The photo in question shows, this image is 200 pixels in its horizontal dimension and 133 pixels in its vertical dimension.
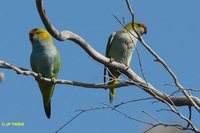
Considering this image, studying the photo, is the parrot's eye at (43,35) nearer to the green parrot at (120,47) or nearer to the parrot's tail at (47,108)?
the parrot's tail at (47,108)

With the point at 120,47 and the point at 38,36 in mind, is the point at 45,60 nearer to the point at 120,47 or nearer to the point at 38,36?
the point at 38,36

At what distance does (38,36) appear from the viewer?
21.4ft

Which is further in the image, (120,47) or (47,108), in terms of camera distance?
(120,47)

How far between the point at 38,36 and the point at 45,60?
1.37 feet

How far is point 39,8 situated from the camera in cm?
442

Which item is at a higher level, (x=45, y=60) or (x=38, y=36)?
(x=38, y=36)

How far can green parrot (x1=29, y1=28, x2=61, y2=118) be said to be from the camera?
6215 millimetres

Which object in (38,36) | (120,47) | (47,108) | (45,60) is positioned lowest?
(47,108)

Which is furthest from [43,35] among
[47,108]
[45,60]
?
[47,108]

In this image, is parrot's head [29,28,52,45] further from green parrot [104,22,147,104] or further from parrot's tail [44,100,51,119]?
green parrot [104,22,147,104]

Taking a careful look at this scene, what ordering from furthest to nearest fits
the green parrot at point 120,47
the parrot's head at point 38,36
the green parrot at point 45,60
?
the green parrot at point 120,47 → the parrot's head at point 38,36 → the green parrot at point 45,60

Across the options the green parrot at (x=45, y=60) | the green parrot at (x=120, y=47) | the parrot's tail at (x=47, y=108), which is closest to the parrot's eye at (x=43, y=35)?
the green parrot at (x=45, y=60)

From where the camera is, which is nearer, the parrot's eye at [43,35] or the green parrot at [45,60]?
the green parrot at [45,60]

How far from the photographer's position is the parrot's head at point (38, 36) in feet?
21.3
